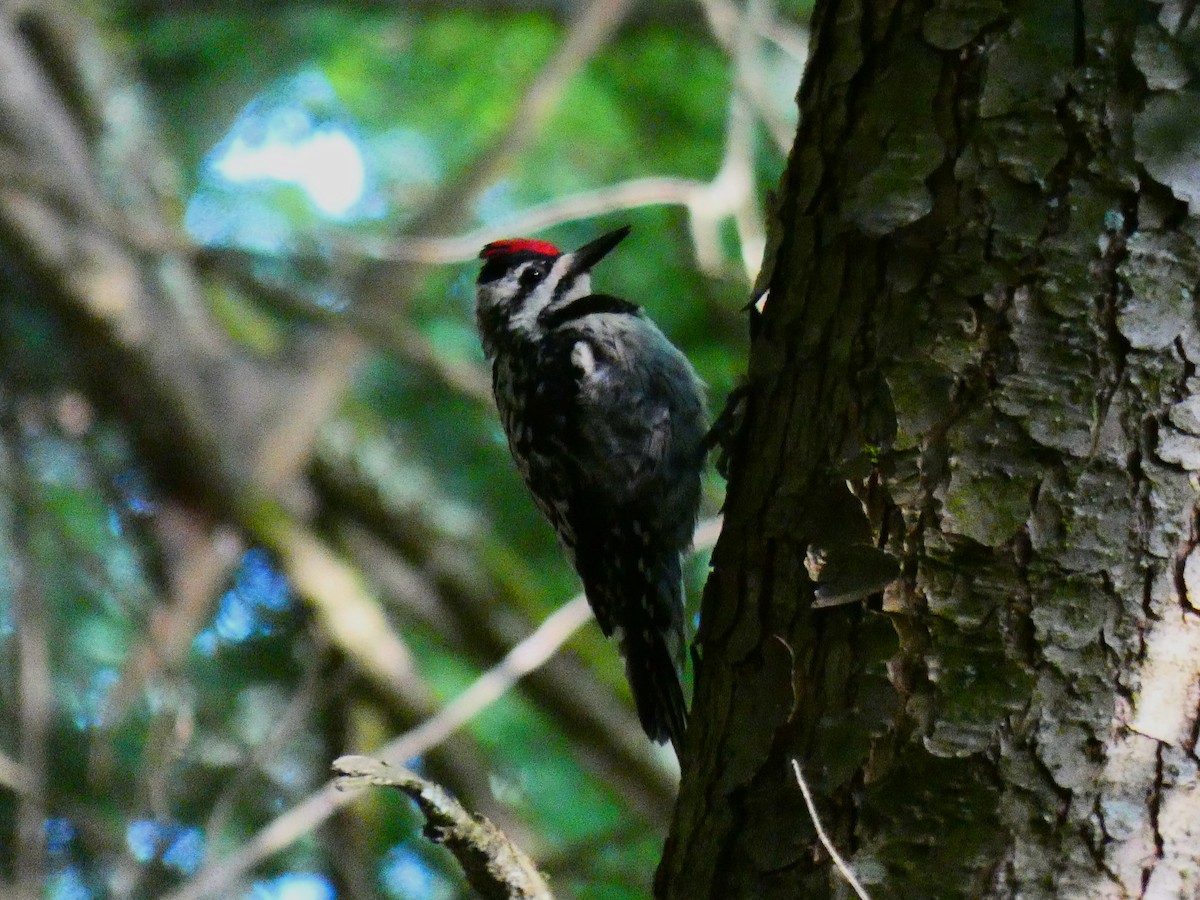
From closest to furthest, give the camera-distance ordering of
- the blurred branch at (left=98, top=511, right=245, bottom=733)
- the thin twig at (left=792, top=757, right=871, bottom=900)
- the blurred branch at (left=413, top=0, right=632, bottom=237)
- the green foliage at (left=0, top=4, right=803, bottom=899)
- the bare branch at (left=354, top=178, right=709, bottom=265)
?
the thin twig at (left=792, top=757, right=871, bottom=900)
the bare branch at (left=354, top=178, right=709, bottom=265)
the blurred branch at (left=98, top=511, right=245, bottom=733)
the green foliage at (left=0, top=4, right=803, bottom=899)
the blurred branch at (left=413, top=0, right=632, bottom=237)

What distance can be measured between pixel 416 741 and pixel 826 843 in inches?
71.3

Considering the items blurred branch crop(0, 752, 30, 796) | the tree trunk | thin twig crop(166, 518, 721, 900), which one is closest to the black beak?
thin twig crop(166, 518, 721, 900)

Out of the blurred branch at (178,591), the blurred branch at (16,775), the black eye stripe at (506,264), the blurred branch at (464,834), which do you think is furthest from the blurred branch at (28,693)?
the blurred branch at (464,834)

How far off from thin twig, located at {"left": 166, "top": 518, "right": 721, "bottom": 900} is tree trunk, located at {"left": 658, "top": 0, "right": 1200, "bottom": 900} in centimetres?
120

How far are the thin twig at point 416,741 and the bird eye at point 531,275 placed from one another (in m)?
1.05

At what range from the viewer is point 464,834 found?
192 cm

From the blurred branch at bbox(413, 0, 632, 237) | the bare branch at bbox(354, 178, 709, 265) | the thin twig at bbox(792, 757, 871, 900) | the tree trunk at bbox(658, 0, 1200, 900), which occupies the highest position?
the blurred branch at bbox(413, 0, 632, 237)

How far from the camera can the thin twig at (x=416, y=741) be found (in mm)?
3219

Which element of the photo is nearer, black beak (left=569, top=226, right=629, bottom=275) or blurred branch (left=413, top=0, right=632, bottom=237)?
black beak (left=569, top=226, right=629, bottom=275)

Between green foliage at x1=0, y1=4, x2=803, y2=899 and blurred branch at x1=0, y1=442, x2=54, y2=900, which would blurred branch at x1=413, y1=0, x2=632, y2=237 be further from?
blurred branch at x1=0, y1=442, x2=54, y2=900

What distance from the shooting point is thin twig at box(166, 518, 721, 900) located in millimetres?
3219

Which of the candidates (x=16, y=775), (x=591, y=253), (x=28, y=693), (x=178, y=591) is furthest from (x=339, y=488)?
(x=591, y=253)

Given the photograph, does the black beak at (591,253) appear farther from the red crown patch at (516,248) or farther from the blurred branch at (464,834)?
the blurred branch at (464,834)

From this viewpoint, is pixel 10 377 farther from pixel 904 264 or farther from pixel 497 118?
pixel 904 264
